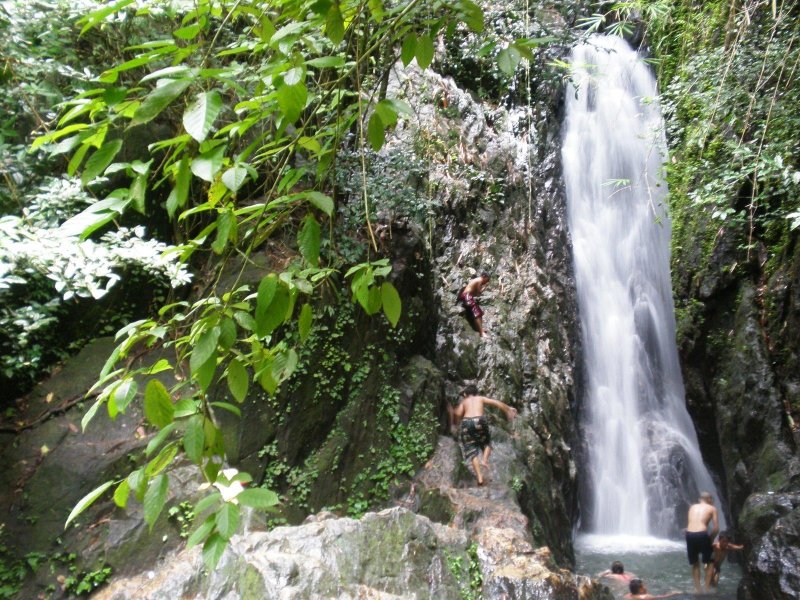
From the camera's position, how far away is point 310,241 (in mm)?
1530

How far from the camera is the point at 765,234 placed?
908 centimetres

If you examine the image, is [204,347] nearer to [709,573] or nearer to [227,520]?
[227,520]

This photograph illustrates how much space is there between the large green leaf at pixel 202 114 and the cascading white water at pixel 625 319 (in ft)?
34.9

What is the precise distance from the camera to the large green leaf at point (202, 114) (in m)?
1.27

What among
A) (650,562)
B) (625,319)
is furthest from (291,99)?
(625,319)

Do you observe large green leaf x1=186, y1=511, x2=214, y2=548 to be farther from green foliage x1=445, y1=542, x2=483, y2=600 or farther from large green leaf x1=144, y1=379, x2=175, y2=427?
green foliage x1=445, y1=542, x2=483, y2=600

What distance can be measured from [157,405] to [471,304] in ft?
27.5

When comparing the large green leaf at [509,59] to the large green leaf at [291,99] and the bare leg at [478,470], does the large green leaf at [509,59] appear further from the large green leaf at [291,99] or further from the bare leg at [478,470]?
the bare leg at [478,470]

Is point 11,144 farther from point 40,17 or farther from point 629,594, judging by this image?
point 629,594

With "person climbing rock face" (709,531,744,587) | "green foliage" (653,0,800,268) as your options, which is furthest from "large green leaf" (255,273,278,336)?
"person climbing rock face" (709,531,744,587)

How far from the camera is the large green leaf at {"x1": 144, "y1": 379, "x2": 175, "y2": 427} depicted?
1302mm

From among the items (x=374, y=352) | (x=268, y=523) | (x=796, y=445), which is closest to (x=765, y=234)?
(x=796, y=445)

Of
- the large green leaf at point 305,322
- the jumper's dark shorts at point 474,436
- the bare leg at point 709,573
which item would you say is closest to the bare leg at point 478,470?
the jumper's dark shorts at point 474,436

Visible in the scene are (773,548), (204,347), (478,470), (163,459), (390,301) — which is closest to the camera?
(204,347)
